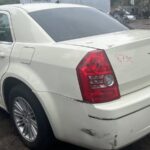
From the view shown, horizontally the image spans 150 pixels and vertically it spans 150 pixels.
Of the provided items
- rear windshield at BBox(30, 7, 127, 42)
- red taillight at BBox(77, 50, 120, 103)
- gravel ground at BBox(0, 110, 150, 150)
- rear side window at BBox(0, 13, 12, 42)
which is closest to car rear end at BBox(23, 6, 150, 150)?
red taillight at BBox(77, 50, 120, 103)

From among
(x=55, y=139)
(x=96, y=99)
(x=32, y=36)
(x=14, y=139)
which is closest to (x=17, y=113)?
(x=14, y=139)

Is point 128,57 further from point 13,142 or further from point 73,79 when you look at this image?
point 13,142

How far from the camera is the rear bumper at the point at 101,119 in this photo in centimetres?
319

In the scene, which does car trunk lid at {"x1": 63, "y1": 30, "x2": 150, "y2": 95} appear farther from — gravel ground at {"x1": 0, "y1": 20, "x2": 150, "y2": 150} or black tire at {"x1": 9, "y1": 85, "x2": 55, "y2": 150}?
gravel ground at {"x1": 0, "y1": 20, "x2": 150, "y2": 150}

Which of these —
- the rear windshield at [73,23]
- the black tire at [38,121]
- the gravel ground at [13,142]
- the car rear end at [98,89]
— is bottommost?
the gravel ground at [13,142]

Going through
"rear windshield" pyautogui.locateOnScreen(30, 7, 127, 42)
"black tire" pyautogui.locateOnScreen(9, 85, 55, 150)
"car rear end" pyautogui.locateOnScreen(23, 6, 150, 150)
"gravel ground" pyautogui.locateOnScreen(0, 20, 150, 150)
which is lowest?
"gravel ground" pyautogui.locateOnScreen(0, 20, 150, 150)

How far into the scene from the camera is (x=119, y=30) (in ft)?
14.5

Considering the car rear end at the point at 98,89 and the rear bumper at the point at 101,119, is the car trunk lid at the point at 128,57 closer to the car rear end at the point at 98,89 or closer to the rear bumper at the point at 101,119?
the car rear end at the point at 98,89

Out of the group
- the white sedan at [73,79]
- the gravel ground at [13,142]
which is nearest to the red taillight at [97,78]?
the white sedan at [73,79]

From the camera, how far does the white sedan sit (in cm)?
326

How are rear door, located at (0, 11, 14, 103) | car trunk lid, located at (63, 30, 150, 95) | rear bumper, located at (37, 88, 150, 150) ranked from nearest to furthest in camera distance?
rear bumper, located at (37, 88, 150, 150) < car trunk lid, located at (63, 30, 150, 95) < rear door, located at (0, 11, 14, 103)

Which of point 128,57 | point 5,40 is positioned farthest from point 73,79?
point 5,40

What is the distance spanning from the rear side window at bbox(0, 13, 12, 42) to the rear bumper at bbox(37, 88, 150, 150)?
109cm

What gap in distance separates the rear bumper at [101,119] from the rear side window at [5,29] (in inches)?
42.9
